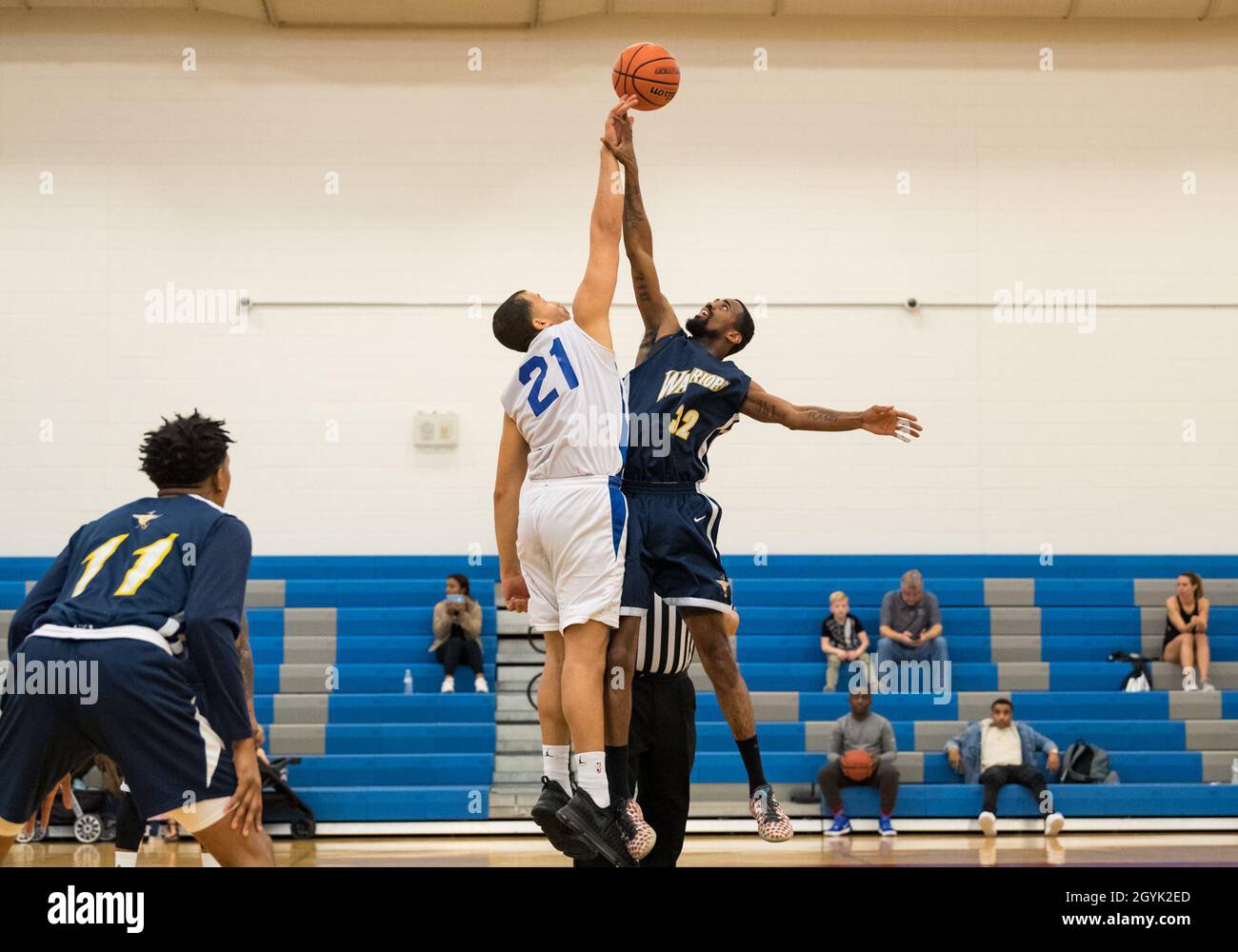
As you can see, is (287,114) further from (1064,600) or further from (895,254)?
(1064,600)

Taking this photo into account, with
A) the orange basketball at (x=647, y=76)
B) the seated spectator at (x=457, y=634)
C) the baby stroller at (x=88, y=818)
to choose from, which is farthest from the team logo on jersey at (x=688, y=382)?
the seated spectator at (x=457, y=634)

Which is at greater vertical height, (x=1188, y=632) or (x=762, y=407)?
(x=762, y=407)

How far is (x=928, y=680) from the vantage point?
444 inches

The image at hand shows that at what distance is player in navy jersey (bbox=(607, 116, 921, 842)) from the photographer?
4938 millimetres

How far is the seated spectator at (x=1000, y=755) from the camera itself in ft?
32.5

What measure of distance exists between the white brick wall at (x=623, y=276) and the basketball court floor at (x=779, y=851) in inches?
159

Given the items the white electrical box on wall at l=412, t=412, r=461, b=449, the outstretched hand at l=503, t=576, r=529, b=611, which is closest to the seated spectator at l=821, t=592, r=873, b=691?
the white electrical box on wall at l=412, t=412, r=461, b=449

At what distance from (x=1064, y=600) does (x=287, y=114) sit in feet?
28.0

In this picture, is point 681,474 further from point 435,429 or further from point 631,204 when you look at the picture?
point 435,429

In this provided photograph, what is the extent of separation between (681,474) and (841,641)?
6.64 metres

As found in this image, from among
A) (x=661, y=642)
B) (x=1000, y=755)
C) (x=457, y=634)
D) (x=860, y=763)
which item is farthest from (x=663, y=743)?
(x=457, y=634)

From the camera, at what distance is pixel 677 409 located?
16.9 ft

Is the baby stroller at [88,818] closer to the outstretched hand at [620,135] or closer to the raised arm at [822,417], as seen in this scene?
the raised arm at [822,417]
